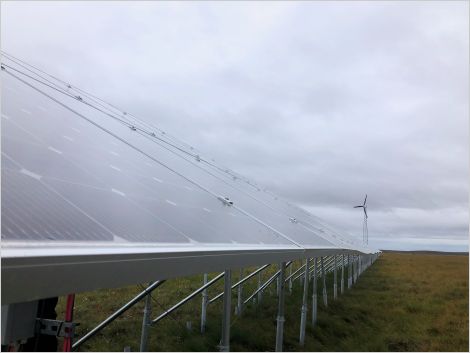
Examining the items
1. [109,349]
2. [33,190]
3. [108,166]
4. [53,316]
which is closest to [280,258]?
[108,166]

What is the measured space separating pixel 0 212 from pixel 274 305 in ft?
62.8

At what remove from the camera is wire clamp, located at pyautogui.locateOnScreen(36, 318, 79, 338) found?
507cm

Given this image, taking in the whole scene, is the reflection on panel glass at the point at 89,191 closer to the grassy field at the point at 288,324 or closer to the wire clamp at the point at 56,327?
Result: the wire clamp at the point at 56,327

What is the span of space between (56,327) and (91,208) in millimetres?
1481

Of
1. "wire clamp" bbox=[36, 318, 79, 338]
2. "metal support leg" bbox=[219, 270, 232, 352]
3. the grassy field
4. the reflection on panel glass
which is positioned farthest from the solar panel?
the grassy field

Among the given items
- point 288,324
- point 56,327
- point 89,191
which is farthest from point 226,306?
point 288,324

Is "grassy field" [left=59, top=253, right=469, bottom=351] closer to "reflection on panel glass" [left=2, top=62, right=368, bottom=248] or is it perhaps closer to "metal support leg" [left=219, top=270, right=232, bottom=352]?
"reflection on panel glass" [left=2, top=62, right=368, bottom=248]

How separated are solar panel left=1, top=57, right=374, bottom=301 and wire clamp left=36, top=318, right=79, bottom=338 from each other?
52.3 inches

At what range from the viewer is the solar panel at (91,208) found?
3320 millimetres

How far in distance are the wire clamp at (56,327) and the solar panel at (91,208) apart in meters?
1.33

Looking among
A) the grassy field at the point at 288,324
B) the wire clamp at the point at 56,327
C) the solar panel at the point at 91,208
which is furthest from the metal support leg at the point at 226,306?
the grassy field at the point at 288,324

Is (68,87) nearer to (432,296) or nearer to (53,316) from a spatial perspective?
(53,316)

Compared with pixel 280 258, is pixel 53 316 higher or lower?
lower

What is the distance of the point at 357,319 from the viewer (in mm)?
20422
